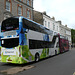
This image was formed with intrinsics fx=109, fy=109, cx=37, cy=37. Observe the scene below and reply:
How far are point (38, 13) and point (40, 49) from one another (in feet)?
76.6

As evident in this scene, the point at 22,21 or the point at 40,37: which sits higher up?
the point at 22,21

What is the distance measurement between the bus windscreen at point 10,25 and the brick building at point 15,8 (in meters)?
10.3

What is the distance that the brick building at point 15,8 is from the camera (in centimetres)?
1932

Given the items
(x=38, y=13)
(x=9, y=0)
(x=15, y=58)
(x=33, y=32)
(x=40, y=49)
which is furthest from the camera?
(x=38, y=13)

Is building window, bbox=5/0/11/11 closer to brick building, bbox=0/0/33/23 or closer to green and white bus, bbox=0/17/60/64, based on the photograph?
brick building, bbox=0/0/33/23

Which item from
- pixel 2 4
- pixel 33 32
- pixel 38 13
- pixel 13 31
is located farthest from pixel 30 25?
pixel 38 13

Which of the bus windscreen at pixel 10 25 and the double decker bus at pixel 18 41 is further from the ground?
the bus windscreen at pixel 10 25

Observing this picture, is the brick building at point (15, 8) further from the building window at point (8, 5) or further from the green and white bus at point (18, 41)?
the green and white bus at point (18, 41)

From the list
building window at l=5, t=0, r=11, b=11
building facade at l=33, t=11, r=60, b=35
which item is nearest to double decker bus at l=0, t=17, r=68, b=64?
building window at l=5, t=0, r=11, b=11

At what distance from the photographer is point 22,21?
8.87 m

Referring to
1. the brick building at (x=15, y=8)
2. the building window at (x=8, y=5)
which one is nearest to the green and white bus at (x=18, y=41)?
the brick building at (x=15, y=8)

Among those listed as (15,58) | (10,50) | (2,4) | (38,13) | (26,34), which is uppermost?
(38,13)

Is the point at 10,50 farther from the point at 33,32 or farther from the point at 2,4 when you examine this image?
the point at 2,4

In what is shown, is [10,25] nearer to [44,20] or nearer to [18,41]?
[18,41]
